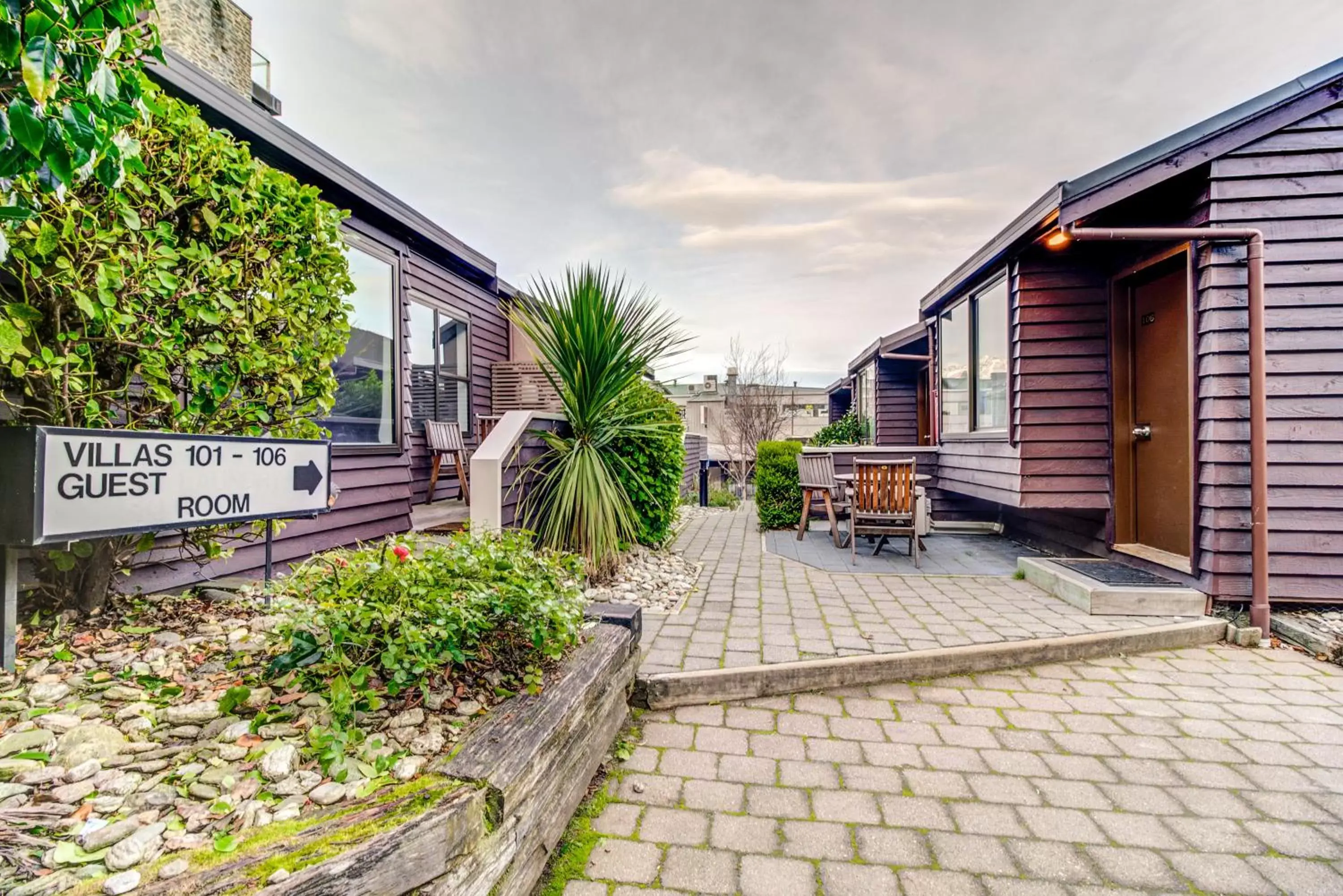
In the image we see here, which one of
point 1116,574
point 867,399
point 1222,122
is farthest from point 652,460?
point 867,399

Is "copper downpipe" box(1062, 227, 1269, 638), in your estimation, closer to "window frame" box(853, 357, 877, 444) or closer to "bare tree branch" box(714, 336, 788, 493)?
"window frame" box(853, 357, 877, 444)

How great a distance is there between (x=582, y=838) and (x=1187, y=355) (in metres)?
4.52

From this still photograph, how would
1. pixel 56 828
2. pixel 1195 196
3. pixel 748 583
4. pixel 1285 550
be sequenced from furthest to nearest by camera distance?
pixel 748 583
pixel 1195 196
pixel 1285 550
pixel 56 828

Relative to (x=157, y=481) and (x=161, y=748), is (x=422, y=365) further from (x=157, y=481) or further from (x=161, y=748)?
(x=161, y=748)

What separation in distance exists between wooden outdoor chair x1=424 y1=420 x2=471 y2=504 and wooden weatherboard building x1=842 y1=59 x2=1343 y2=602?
16.5ft

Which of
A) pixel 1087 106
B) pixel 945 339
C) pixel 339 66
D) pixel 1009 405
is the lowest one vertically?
pixel 1009 405

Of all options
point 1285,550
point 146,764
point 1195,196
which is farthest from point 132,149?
point 1285,550

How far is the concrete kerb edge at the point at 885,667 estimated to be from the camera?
240cm

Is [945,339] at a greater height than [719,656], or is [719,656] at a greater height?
[945,339]

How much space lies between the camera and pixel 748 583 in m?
4.06

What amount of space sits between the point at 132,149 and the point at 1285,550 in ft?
17.9

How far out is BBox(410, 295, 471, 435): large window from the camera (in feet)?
18.7

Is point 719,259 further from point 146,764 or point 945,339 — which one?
point 146,764

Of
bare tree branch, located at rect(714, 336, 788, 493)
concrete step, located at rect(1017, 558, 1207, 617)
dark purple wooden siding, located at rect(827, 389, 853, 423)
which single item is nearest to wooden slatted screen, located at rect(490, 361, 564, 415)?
bare tree branch, located at rect(714, 336, 788, 493)
